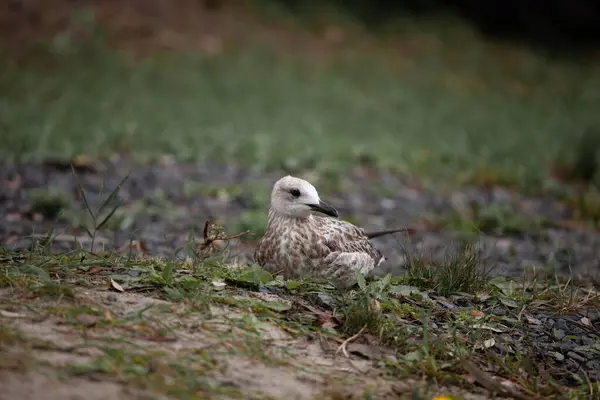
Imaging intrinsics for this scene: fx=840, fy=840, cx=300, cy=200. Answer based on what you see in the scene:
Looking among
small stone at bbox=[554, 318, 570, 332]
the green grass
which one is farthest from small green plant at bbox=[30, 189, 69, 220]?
small stone at bbox=[554, 318, 570, 332]

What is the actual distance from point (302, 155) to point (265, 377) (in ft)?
25.8

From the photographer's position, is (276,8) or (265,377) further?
(276,8)

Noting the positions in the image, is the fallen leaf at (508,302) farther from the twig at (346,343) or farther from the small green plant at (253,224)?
the small green plant at (253,224)

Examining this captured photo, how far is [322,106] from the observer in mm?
17031

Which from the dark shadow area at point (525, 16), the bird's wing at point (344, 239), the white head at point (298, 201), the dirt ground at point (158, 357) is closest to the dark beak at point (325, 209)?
the white head at point (298, 201)

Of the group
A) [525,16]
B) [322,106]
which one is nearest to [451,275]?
[322,106]

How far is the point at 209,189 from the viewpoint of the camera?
376 inches

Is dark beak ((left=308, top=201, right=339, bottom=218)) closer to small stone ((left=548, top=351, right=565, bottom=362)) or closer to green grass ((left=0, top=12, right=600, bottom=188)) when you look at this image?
small stone ((left=548, top=351, right=565, bottom=362))

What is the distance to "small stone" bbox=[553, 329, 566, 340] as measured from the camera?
192 inches

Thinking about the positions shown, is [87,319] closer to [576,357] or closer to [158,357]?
[158,357]

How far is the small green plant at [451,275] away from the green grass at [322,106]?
5.79 meters

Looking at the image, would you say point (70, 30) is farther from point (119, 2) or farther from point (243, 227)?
point (243, 227)

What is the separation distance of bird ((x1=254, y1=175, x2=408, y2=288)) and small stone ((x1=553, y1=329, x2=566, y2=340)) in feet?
3.97

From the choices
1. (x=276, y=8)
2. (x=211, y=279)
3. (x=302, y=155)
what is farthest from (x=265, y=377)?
(x=276, y=8)
